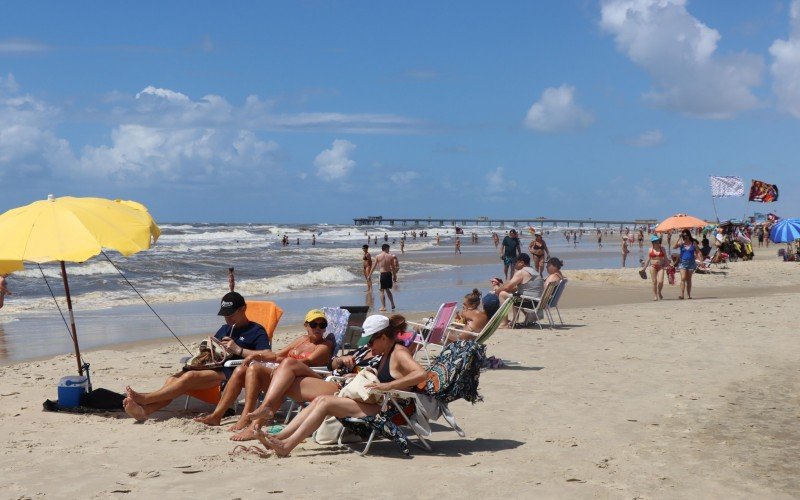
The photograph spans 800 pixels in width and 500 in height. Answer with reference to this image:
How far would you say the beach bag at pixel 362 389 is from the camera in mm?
5523

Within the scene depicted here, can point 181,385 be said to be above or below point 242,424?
above

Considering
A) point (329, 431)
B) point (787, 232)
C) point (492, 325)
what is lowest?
point (329, 431)

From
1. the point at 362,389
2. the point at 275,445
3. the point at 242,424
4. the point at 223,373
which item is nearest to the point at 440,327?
the point at 223,373

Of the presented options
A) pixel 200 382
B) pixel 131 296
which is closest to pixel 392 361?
pixel 200 382

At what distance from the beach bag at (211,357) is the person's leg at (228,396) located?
0.28m

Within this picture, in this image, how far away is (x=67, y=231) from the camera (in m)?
6.04

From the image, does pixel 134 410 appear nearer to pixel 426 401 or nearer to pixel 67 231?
pixel 67 231

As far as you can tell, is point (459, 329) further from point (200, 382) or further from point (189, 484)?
point (189, 484)

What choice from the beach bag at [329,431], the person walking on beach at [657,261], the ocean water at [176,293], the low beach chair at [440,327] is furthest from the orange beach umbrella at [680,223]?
the beach bag at [329,431]

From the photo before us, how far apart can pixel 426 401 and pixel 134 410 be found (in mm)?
2298

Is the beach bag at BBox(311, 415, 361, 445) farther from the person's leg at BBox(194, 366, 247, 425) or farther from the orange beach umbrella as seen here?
the orange beach umbrella

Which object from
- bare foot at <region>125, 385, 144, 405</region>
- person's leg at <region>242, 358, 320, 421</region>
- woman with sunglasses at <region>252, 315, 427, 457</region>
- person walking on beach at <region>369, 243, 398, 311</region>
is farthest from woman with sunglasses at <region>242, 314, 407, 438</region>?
person walking on beach at <region>369, 243, 398, 311</region>

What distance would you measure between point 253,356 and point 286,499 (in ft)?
7.53

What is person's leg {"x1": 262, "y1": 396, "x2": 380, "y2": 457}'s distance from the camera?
5273 mm
